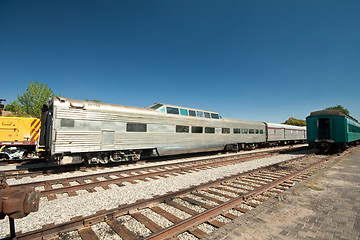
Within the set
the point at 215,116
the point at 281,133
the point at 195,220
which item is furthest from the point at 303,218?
the point at 281,133

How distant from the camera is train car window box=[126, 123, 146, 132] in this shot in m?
9.89

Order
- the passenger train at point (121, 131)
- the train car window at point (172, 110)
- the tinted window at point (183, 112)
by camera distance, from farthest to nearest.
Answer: the tinted window at point (183, 112) → the train car window at point (172, 110) → the passenger train at point (121, 131)

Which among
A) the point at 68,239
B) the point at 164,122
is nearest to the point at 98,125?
the point at 164,122

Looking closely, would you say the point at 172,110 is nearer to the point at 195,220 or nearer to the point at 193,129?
the point at 193,129

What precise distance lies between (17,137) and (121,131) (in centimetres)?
698

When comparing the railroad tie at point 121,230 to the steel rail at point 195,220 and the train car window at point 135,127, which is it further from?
the train car window at point 135,127

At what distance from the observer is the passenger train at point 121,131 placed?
8.07 meters

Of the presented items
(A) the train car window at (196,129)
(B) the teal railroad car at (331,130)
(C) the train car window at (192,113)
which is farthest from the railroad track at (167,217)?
(B) the teal railroad car at (331,130)

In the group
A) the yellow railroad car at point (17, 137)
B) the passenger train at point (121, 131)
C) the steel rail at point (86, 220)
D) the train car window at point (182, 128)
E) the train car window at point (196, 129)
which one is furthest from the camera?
the train car window at point (196, 129)

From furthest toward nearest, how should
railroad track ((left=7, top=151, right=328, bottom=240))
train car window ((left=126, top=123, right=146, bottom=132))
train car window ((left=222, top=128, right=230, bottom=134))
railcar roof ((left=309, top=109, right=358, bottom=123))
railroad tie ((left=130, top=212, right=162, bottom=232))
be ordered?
railcar roof ((left=309, top=109, right=358, bottom=123)), train car window ((left=222, top=128, right=230, bottom=134)), train car window ((left=126, top=123, right=146, bottom=132)), railroad tie ((left=130, top=212, right=162, bottom=232)), railroad track ((left=7, top=151, right=328, bottom=240))

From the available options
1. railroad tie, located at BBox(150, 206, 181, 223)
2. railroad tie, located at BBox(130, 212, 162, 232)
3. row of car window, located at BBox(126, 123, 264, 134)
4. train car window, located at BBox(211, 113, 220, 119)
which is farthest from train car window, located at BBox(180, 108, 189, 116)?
railroad tie, located at BBox(130, 212, 162, 232)

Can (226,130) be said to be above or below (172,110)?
below

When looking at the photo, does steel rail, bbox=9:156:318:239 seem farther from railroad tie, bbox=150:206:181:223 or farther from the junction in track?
the junction in track

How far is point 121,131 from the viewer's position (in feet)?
31.5
